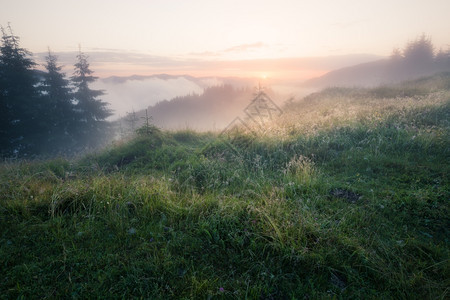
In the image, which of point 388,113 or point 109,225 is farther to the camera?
point 388,113

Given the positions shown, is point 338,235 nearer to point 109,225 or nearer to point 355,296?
point 355,296

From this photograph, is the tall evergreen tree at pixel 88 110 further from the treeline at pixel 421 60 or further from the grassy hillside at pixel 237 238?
the treeline at pixel 421 60

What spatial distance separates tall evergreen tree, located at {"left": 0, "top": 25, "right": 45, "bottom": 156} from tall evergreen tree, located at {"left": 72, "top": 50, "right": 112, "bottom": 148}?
509 cm

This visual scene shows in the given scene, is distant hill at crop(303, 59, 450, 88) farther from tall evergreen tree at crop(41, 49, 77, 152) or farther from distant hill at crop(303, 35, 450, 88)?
tall evergreen tree at crop(41, 49, 77, 152)

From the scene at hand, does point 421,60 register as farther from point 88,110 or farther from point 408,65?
point 88,110

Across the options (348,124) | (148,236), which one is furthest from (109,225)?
(348,124)

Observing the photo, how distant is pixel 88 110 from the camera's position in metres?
30.0

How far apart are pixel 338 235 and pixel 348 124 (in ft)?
23.8

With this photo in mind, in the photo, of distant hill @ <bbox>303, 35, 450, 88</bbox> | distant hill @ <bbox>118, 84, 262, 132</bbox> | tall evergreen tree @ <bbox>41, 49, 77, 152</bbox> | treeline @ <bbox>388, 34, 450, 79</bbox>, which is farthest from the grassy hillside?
distant hill @ <bbox>118, 84, 262, 132</bbox>

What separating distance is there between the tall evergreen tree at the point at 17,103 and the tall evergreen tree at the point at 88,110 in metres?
5.09

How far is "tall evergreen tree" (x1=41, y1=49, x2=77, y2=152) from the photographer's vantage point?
25656 millimetres

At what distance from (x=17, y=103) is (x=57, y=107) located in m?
4.40

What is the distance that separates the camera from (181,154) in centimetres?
905

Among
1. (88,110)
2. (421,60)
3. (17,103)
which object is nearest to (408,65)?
(421,60)
